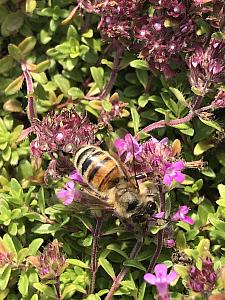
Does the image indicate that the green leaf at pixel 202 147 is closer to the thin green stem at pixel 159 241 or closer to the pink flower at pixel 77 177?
the thin green stem at pixel 159 241

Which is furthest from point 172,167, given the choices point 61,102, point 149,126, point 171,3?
point 61,102

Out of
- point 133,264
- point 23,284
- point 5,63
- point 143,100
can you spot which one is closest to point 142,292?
point 133,264

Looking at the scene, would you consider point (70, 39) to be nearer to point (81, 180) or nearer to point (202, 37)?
point (202, 37)

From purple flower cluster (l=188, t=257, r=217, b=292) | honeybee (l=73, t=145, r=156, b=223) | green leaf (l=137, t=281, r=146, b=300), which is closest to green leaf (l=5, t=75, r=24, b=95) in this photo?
honeybee (l=73, t=145, r=156, b=223)

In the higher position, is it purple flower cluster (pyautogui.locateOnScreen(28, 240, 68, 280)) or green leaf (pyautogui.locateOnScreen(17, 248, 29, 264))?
purple flower cluster (pyautogui.locateOnScreen(28, 240, 68, 280))

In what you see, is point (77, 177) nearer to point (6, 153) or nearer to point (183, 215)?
point (183, 215)

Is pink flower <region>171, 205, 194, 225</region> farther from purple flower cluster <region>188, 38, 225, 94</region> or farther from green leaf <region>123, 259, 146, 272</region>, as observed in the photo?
purple flower cluster <region>188, 38, 225, 94</region>
